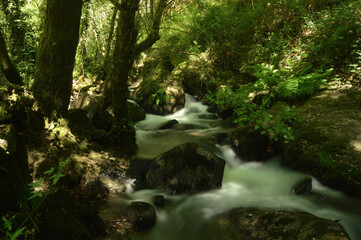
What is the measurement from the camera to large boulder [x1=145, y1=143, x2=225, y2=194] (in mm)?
4852

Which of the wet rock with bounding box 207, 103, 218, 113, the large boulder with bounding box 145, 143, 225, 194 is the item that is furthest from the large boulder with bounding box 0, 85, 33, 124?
the wet rock with bounding box 207, 103, 218, 113

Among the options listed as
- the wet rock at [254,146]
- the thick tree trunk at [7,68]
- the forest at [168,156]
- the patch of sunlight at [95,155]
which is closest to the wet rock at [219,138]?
the forest at [168,156]

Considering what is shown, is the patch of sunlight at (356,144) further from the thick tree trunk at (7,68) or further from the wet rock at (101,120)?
the thick tree trunk at (7,68)

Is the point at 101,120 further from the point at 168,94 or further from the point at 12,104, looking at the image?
the point at 168,94

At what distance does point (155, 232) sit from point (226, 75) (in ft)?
27.7

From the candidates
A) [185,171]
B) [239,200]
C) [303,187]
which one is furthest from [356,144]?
[185,171]

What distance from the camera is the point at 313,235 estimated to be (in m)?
3.15

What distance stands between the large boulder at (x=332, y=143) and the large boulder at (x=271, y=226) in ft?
5.08

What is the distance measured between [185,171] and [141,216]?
144cm

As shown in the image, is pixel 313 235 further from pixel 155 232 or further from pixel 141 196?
pixel 141 196

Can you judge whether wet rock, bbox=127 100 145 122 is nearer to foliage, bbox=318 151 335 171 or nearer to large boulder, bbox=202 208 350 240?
large boulder, bbox=202 208 350 240

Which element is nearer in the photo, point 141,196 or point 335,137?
point 141,196

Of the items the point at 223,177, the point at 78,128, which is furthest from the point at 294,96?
the point at 78,128

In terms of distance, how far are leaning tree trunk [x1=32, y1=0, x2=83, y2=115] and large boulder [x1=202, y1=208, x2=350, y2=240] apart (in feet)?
12.9
